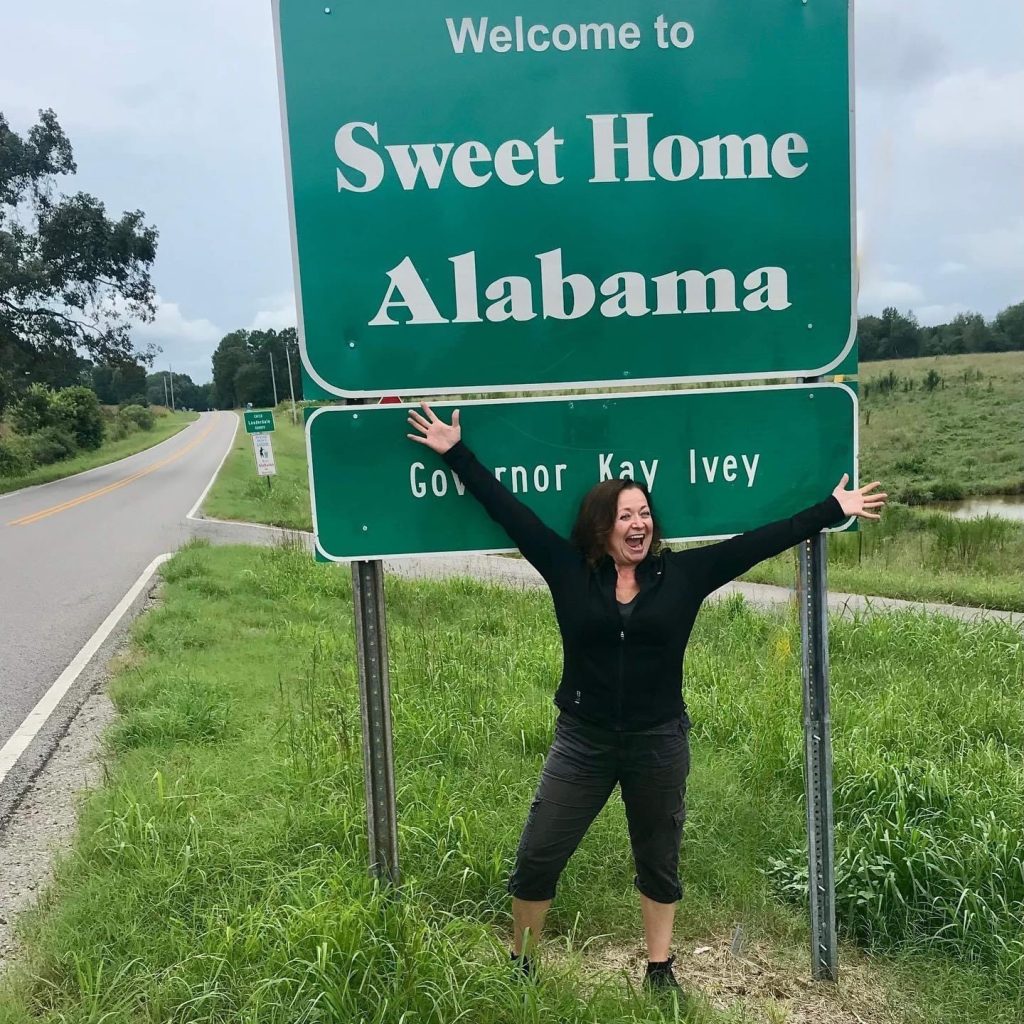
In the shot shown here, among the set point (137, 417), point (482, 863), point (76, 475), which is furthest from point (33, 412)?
point (482, 863)

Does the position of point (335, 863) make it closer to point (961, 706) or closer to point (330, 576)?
point (961, 706)

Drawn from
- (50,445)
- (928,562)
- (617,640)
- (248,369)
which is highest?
(248,369)

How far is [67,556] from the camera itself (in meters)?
11.4

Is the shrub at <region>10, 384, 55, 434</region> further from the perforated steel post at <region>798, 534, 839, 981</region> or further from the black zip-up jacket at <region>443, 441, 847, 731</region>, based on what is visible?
the perforated steel post at <region>798, 534, 839, 981</region>

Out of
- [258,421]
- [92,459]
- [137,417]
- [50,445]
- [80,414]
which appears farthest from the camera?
[137,417]

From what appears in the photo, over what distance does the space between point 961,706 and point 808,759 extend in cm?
233

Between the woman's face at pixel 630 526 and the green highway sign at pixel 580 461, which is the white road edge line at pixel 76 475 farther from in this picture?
the woman's face at pixel 630 526

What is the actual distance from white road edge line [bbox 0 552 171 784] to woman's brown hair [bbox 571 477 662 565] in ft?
11.6

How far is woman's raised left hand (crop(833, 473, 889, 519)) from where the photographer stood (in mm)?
2299

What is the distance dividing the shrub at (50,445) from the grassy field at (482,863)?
29627mm

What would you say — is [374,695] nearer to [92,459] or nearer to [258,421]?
[258,421]

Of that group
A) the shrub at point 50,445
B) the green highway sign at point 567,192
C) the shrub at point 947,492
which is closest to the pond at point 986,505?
the shrub at point 947,492

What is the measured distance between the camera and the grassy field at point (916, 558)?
905 cm

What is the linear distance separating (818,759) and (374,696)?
1.30 meters
